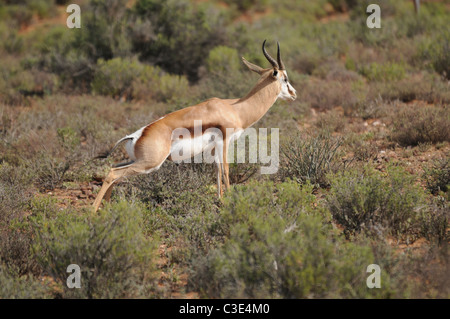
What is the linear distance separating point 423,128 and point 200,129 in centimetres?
450

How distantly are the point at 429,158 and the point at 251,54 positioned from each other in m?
7.28

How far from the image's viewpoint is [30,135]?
8750 millimetres

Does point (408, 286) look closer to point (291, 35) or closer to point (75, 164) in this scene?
point (75, 164)

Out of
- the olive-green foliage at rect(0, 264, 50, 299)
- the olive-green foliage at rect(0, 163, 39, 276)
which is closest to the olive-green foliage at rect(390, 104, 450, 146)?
the olive-green foliage at rect(0, 163, 39, 276)

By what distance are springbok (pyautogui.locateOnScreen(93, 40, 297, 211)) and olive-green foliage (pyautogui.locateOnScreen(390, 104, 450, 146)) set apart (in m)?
2.68

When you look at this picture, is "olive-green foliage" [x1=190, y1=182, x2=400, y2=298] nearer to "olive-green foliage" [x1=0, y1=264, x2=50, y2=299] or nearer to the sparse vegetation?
the sparse vegetation

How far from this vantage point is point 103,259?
426 centimetres

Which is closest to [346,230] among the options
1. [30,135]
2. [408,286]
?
[408,286]

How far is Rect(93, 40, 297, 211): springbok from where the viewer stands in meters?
5.71

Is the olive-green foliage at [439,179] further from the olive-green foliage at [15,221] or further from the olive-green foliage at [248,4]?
the olive-green foliage at [248,4]

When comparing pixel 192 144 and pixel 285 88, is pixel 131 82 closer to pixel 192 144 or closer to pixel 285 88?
pixel 285 88

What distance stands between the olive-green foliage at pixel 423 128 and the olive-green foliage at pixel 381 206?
3078mm

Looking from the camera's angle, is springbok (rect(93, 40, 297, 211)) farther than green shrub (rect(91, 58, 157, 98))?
No

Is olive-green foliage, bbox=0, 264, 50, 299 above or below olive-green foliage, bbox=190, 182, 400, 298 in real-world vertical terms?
below
